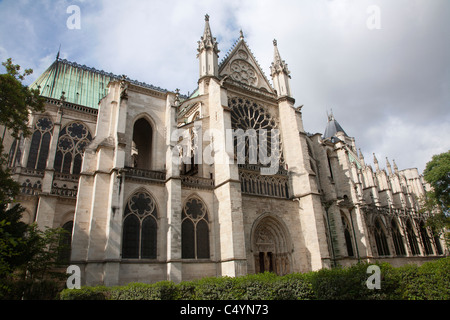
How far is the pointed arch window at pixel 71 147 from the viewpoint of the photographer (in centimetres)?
2147

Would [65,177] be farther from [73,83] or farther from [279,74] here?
[279,74]

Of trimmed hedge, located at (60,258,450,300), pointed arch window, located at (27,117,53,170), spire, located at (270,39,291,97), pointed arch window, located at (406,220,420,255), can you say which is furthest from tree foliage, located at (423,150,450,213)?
pointed arch window, located at (27,117,53,170)

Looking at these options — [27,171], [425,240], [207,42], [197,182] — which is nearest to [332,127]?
[425,240]

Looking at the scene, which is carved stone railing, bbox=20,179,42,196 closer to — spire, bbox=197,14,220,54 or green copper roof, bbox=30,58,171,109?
green copper roof, bbox=30,58,171,109

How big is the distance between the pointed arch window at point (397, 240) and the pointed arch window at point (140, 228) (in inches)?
1143

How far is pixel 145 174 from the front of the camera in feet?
56.0

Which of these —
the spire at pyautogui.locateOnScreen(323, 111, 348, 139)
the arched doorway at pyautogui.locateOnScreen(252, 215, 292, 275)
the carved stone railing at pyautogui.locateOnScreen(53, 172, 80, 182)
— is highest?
the spire at pyautogui.locateOnScreen(323, 111, 348, 139)

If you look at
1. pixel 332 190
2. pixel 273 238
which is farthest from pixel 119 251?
pixel 332 190

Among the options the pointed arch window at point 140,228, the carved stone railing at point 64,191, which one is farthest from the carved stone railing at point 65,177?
the pointed arch window at point 140,228

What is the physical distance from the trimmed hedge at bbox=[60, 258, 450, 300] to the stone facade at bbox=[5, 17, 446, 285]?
349cm

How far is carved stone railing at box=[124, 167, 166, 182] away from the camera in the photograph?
1652cm

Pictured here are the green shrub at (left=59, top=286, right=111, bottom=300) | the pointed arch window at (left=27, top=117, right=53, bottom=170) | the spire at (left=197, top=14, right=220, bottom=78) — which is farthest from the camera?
the spire at (left=197, top=14, right=220, bottom=78)

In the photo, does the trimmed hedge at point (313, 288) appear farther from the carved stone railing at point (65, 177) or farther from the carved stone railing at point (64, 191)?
the carved stone railing at point (65, 177)
